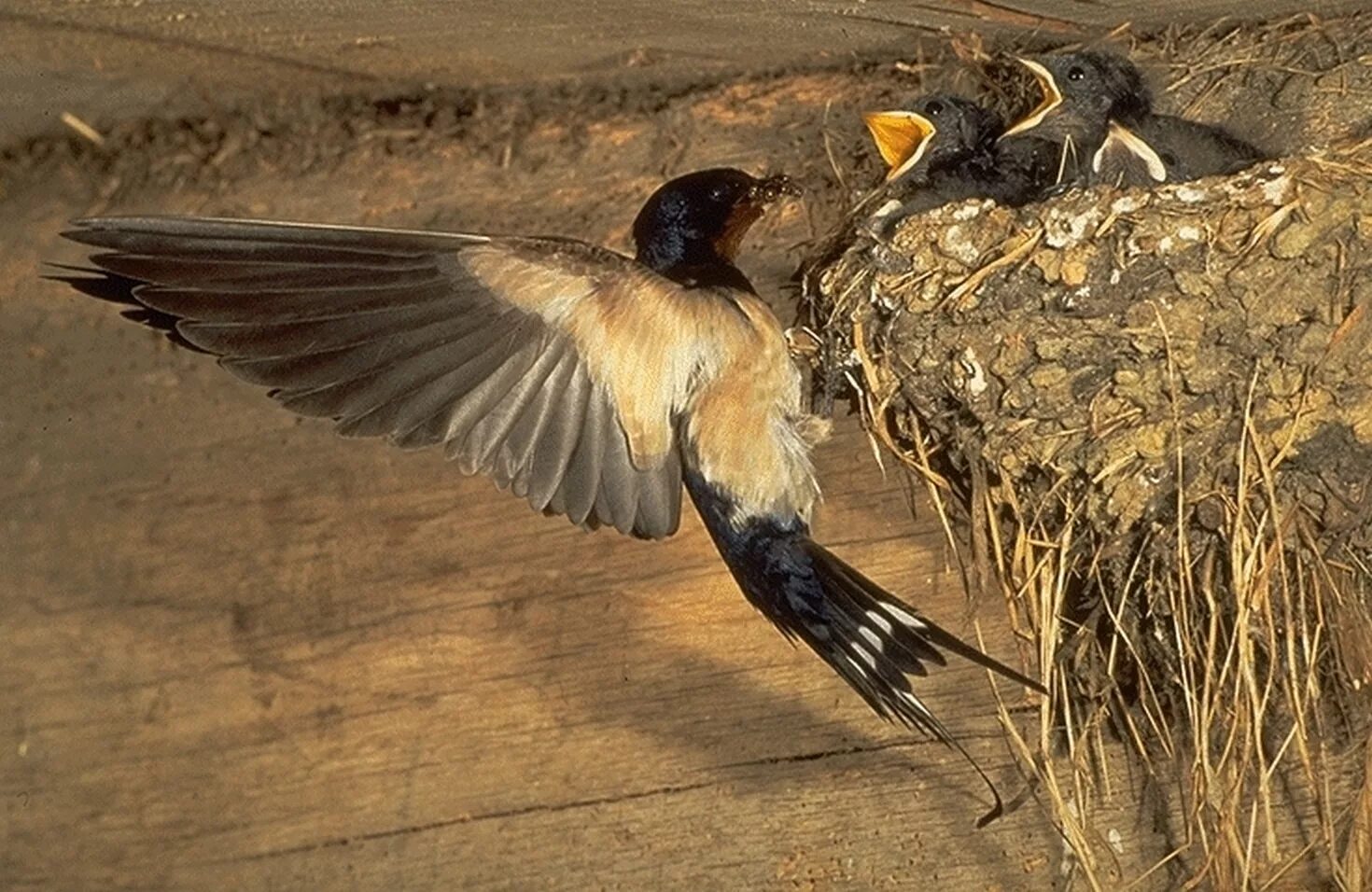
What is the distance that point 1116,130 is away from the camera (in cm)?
221

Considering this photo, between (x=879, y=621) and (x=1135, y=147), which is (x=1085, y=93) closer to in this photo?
(x=1135, y=147)

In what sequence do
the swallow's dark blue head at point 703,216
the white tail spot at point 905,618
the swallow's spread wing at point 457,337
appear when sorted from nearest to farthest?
the swallow's spread wing at point 457,337 < the white tail spot at point 905,618 < the swallow's dark blue head at point 703,216

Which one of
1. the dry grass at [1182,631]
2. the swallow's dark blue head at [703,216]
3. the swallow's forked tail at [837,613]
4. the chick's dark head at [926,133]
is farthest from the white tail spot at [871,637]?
the chick's dark head at [926,133]

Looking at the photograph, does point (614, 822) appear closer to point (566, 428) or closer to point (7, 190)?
point (566, 428)

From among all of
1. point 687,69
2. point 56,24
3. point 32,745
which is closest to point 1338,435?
point 687,69

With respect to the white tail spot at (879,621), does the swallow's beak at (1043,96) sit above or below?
above

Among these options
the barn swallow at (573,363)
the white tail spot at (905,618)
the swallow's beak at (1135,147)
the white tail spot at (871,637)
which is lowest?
the white tail spot at (871,637)

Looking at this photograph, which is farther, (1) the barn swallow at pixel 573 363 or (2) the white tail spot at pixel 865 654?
(2) the white tail spot at pixel 865 654

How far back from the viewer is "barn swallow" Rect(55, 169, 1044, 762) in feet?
5.85

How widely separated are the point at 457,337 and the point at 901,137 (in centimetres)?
59

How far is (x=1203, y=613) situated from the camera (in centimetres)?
196

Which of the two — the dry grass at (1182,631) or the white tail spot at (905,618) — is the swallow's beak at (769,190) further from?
the white tail spot at (905,618)

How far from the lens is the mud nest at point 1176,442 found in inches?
74.5

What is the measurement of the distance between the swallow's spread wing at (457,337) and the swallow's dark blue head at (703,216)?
0.16 meters
